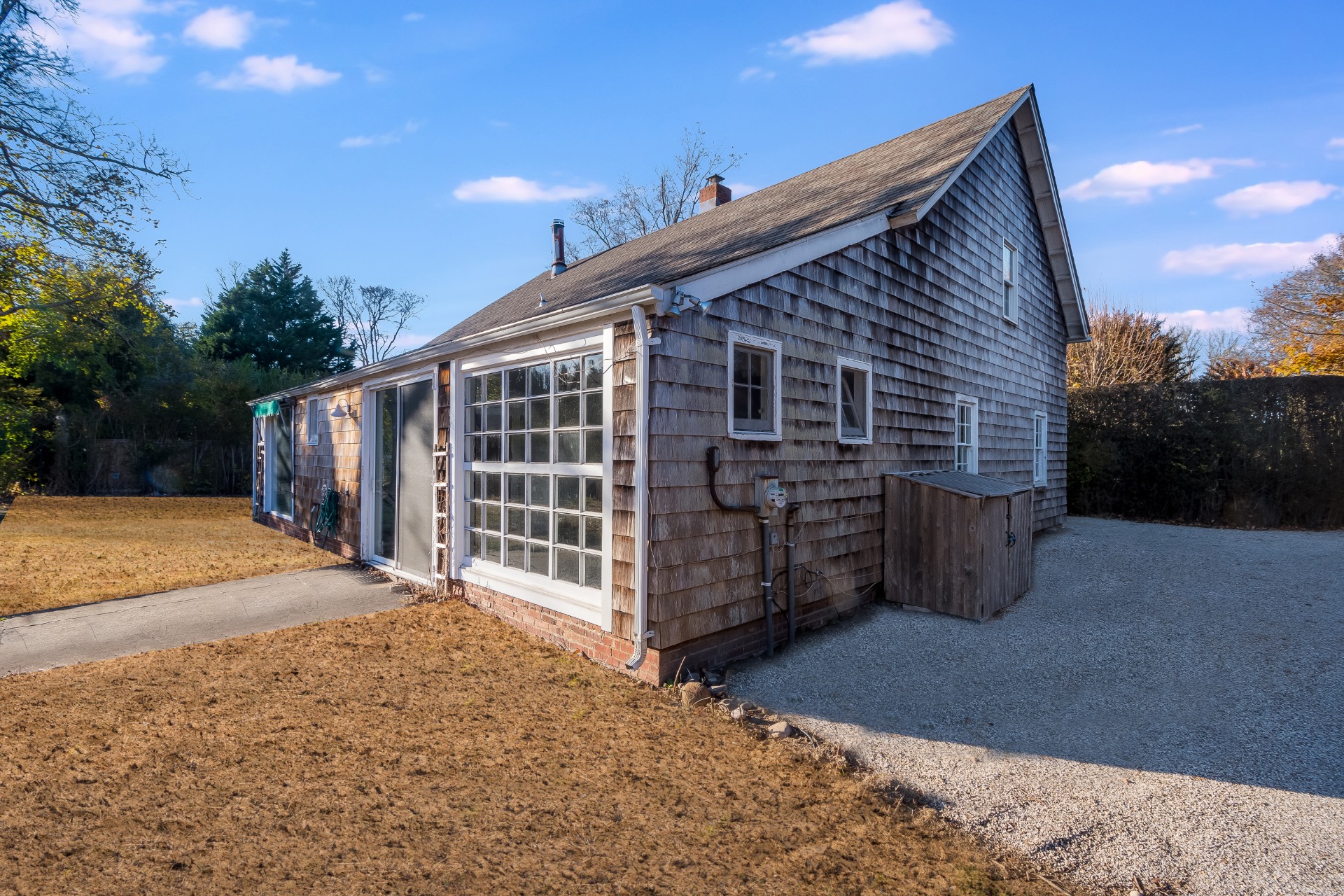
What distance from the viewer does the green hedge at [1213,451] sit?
12.3m

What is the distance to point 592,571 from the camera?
5434 mm

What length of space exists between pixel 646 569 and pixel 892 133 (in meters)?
9.89

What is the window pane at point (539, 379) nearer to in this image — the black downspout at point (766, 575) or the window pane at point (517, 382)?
the window pane at point (517, 382)

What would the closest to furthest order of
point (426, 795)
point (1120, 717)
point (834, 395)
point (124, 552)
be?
point (426, 795) < point (1120, 717) < point (834, 395) < point (124, 552)

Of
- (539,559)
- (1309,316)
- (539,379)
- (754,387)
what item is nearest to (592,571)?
(539,559)

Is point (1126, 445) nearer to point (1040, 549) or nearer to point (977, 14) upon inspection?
point (1040, 549)

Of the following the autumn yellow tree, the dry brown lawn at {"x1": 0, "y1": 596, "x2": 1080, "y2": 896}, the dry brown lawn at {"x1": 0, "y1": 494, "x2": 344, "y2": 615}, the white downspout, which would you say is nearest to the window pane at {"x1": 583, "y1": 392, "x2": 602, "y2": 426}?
the white downspout

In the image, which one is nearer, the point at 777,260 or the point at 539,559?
the point at 777,260

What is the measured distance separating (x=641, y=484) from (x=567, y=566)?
55.6 inches

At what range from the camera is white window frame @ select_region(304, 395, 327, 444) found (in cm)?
1076

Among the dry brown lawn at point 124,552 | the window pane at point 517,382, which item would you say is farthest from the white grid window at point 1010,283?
the dry brown lawn at point 124,552

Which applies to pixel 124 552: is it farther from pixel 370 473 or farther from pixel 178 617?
pixel 178 617

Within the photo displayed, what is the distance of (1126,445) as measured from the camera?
13977mm

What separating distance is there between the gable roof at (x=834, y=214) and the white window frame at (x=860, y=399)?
3.80 ft
